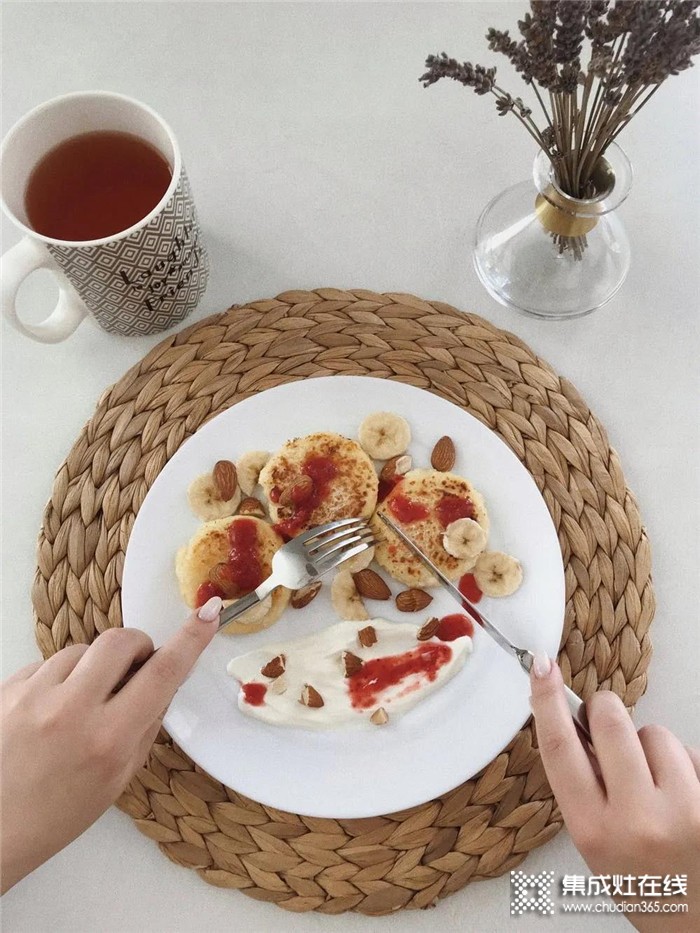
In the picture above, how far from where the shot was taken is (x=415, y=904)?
1.03 meters

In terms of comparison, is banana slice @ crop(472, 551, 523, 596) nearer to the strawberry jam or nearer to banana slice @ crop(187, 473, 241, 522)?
the strawberry jam

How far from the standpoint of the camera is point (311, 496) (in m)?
1.09

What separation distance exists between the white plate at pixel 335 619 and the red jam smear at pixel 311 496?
6cm

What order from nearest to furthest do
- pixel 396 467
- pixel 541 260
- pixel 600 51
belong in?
pixel 600 51
pixel 396 467
pixel 541 260

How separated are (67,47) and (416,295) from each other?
74 centimetres

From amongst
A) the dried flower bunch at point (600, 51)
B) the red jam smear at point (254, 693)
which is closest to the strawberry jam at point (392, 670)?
the red jam smear at point (254, 693)

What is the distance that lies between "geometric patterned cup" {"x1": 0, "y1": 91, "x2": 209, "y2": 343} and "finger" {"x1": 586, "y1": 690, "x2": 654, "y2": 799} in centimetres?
74

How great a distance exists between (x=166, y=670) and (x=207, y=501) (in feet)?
0.85

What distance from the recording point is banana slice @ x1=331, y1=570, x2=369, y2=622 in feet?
3.47

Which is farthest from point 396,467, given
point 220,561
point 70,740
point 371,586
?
point 70,740

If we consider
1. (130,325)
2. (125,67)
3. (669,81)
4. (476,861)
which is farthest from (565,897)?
(125,67)

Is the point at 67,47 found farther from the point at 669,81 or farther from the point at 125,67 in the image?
the point at 669,81

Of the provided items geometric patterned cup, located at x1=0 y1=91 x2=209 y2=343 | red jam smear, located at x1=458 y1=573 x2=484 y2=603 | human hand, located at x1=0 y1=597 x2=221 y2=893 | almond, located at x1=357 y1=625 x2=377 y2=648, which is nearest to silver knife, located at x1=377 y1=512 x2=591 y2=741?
red jam smear, located at x1=458 y1=573 x2=484 y2=603

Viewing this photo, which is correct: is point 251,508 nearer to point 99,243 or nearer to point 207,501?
point 207,501
